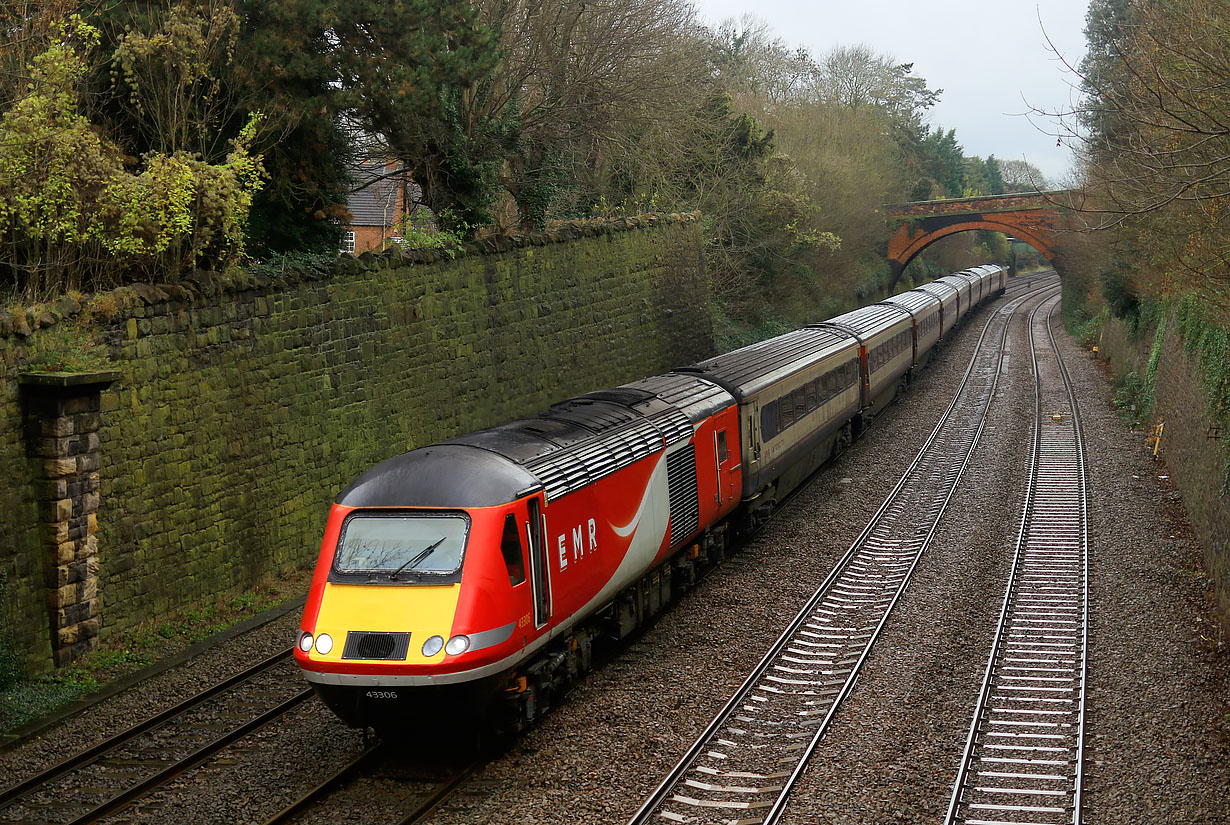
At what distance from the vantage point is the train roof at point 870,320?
2495 cm

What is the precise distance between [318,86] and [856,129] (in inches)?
1515

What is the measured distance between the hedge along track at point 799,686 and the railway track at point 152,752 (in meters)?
3.85

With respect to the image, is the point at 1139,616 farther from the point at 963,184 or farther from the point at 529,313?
the point at 963,184

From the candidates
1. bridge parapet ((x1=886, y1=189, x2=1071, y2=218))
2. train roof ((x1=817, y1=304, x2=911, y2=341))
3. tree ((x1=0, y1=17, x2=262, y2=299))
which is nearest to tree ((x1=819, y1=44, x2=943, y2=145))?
bridge parapet ((x1=886, y1=189, x2=1071, y2=218))

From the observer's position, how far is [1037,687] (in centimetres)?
1108

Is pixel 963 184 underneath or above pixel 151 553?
above

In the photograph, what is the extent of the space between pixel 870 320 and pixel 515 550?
65.2 ft

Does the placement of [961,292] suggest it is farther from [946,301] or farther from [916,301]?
[916,301]

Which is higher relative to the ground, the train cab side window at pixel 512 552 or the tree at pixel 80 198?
the tree at pixel 80 198

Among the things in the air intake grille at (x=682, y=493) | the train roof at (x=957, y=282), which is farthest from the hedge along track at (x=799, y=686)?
the train roof at (x=957, y=282)

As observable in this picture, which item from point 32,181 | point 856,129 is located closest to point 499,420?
point 32,181

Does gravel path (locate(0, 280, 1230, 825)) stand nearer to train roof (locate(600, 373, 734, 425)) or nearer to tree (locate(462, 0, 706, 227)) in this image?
train roof (locate(600, 373, 734, 425))

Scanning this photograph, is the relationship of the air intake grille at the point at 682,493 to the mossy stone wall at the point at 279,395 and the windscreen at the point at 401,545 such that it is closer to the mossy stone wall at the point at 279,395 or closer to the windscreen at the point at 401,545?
the windscreen at the point at 401,545

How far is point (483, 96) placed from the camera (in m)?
20.7
